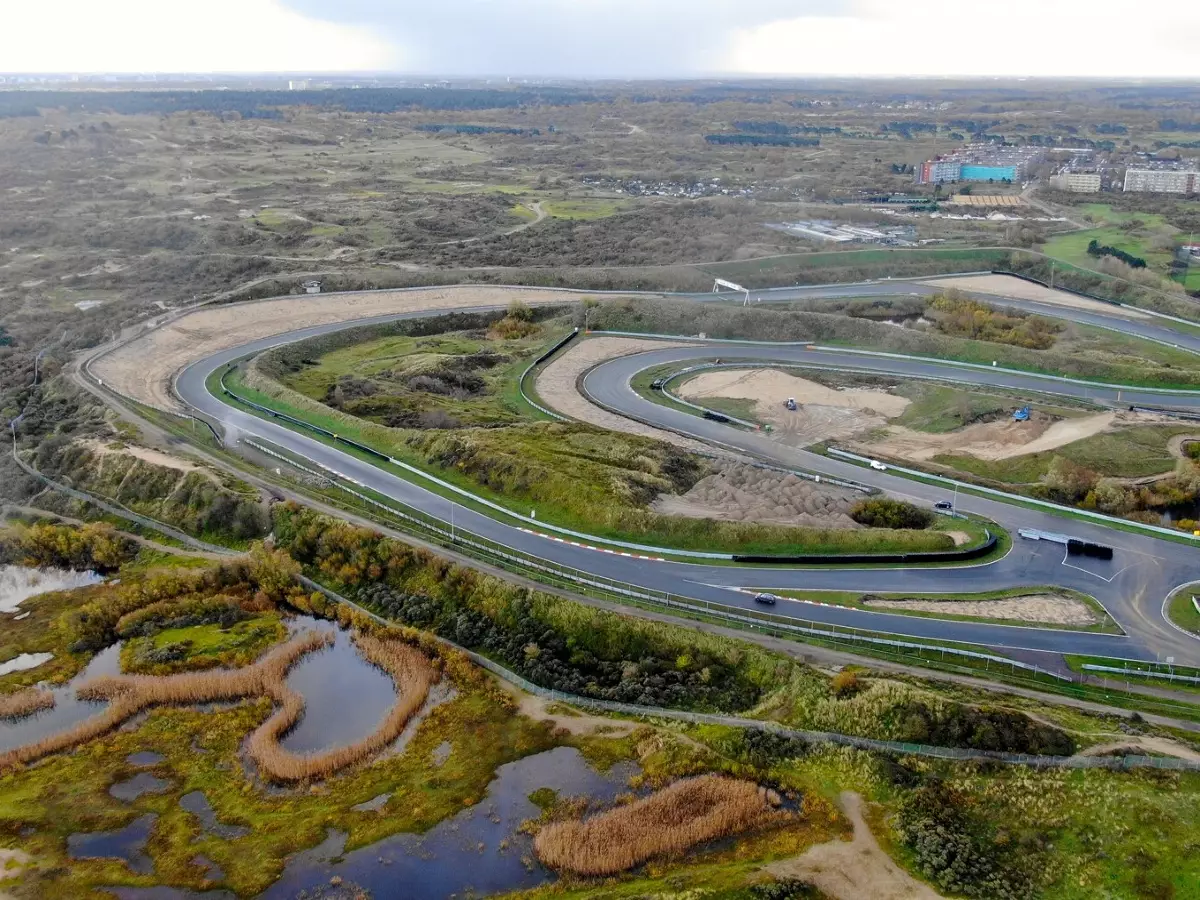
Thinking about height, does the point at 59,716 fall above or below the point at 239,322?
below

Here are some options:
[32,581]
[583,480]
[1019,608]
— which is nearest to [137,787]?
[32,581]

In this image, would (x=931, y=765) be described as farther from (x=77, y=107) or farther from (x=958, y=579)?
(x=77, y=107)

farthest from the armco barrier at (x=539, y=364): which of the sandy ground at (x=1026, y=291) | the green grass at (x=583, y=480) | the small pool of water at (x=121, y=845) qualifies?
the sandy ground at (x=1026, y=291)

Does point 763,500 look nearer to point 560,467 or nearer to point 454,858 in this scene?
point 560,467

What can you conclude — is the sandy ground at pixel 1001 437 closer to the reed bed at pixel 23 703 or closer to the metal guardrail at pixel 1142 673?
the metal guardrail at pixel 1142 673

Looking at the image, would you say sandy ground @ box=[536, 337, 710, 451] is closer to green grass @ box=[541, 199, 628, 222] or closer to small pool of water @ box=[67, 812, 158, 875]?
small pool of water @ box=[67, 812, 158, 875]
